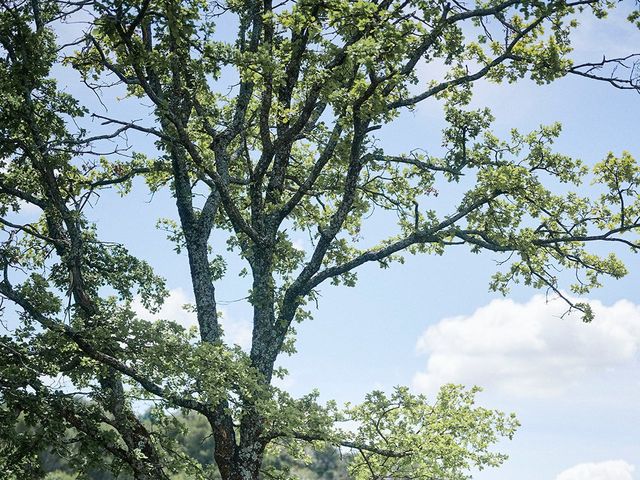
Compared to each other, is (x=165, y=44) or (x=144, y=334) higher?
(x=165, y=44)

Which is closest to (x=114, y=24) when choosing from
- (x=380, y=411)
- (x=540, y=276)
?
(x=380, y=411)

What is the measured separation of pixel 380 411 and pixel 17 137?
1120 cm

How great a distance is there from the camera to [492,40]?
1889 centimetres

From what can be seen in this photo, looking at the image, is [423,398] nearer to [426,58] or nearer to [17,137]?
[426,58]

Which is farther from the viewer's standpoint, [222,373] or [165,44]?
[165,44]

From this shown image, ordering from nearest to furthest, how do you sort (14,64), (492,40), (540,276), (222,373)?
(222,373)
(14,64)
(492,40)
(540,276)

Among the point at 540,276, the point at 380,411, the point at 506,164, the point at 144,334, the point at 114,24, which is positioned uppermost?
the point at 114,24

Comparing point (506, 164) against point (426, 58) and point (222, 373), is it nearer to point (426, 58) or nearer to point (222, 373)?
point (426, 58)

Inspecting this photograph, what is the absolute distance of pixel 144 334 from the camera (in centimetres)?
1653

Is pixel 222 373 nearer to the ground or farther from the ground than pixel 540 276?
nearer to the ground

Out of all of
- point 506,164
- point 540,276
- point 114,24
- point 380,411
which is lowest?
point 380,411

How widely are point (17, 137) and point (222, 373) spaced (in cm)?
785

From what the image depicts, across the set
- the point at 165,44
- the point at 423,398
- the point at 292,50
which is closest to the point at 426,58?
the point at 292,50

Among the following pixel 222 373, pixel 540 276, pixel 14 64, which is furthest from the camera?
pixel 540 276
